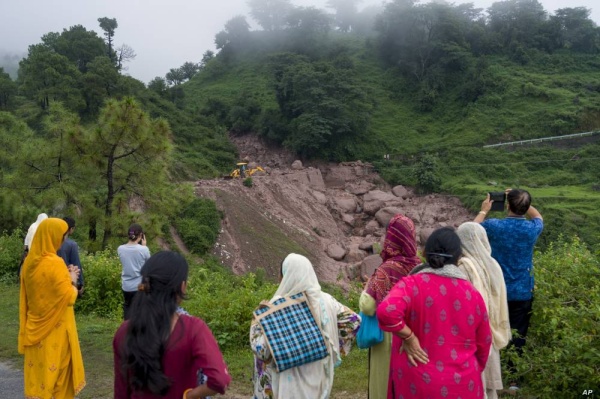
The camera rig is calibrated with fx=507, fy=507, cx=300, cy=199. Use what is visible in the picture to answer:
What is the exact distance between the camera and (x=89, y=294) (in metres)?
7.61

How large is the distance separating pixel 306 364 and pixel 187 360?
932mm

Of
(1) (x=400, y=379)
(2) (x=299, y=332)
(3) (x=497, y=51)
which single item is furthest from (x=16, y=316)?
(3) (x=497, y=51)

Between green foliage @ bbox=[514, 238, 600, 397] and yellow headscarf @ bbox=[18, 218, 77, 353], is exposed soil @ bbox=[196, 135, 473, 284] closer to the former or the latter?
green foliage @ bbox=[514, 238, 600, 397]

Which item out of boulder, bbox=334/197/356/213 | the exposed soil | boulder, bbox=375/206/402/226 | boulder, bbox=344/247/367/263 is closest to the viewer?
the exposed soil

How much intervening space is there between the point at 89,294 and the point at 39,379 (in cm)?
450

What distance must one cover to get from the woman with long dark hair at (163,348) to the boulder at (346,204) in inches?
1030

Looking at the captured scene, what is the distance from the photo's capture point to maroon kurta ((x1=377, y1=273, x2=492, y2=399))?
7.59 feet

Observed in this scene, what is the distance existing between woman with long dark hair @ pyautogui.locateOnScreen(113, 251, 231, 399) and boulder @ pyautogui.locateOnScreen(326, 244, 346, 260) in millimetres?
21354

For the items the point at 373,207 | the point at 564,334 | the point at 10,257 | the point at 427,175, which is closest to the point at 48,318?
the point at 564,334

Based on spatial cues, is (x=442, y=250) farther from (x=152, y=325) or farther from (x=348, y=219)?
(x=348, y=219)

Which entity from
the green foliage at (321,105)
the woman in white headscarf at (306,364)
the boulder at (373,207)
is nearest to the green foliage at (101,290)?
the woman in white headscarf at (306,364)

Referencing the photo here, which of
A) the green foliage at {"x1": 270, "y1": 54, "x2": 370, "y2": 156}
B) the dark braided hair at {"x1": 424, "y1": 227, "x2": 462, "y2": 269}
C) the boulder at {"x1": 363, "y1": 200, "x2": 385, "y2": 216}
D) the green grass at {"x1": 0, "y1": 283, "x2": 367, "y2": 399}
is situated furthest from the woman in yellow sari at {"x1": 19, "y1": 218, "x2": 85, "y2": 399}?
the green foliage at {"x1": 270, "y1": 54, "x2": 370, "y2": 156}

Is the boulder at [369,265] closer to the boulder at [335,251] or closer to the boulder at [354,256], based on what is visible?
the boulder at [354,256]

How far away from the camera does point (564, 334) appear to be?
3.31 meters
